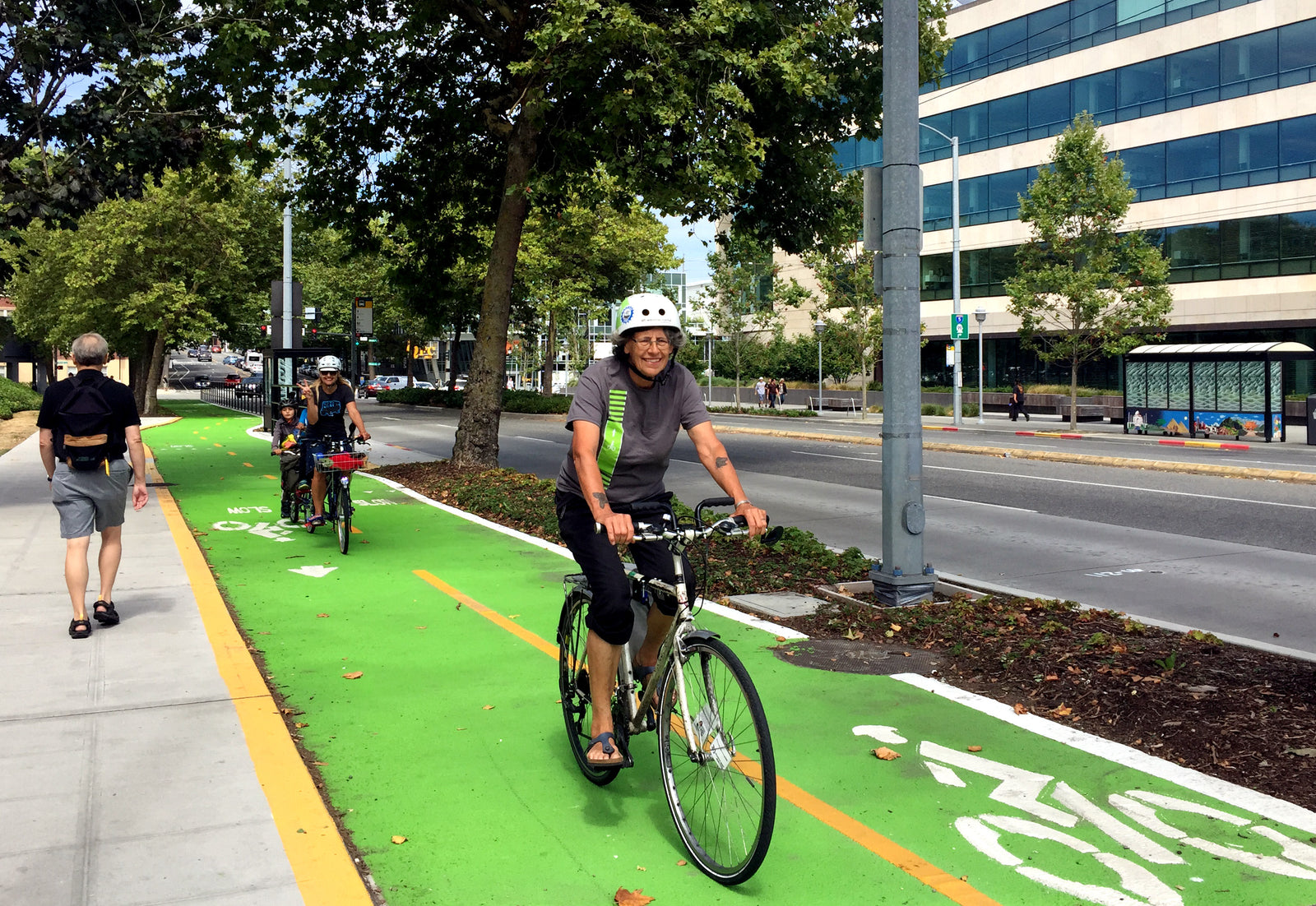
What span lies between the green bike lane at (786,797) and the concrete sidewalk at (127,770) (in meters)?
0.38

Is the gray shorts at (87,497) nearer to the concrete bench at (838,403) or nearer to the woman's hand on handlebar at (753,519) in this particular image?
the woman's hand on handlebar at (753,519)

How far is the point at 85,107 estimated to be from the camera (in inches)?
522

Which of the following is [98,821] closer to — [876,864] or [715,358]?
[876,864]

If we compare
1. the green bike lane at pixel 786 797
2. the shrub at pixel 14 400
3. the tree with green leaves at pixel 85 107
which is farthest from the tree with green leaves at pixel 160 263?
the green bike lane at pixel 786 797

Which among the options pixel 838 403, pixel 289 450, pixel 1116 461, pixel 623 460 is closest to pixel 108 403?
pixel 623 460

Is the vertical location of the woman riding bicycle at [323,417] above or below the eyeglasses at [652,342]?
below

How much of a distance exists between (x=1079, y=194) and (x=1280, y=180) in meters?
10.8

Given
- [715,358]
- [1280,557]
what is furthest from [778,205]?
[715,358]

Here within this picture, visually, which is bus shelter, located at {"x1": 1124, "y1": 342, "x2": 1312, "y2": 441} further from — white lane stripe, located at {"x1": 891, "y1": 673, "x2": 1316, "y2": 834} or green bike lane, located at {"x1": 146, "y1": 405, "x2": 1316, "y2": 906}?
white lane stripe, located at {"x1": 891, "y1": 673, "x2": 1316, "y2": 834}

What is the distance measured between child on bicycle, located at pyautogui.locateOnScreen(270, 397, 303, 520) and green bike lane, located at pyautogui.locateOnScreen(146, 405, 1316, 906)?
15.2 feet

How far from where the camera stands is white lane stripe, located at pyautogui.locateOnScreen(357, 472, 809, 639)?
7.46 m

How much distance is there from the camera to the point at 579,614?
4.88 metres

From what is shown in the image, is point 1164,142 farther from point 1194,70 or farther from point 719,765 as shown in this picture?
point 719,765

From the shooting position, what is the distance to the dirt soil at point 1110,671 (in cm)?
508
